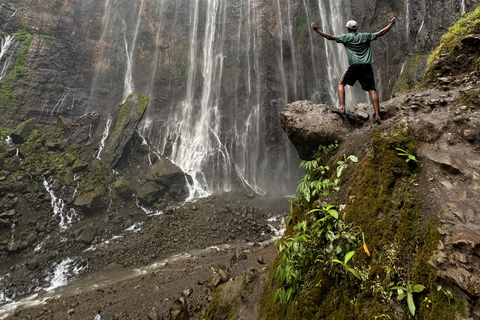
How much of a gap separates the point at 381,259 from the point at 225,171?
61.4 ft

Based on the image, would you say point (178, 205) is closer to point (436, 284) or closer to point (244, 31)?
point (436, 284)

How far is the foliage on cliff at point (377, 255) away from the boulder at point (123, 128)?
17.7 metres

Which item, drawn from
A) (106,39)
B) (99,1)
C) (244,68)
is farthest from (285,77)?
(99,1)

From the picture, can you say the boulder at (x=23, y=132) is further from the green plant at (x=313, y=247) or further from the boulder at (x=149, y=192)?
the green plant at (x=313, y=247)

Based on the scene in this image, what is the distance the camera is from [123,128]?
17.8 meters

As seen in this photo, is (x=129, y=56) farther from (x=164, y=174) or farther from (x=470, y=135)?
(x=470, y=135)

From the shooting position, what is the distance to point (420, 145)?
2.30 m

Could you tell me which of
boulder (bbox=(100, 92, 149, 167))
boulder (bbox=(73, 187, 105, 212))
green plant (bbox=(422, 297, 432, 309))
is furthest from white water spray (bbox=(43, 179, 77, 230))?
green plant (bbox=(422, 297, 432, 309))

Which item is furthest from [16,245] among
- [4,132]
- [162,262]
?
[4,132]

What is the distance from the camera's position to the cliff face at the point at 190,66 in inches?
721

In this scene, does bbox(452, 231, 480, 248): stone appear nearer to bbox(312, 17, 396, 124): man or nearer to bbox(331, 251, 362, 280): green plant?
bbox(331, 251, 362, 280): green plant

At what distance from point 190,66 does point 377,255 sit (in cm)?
2483

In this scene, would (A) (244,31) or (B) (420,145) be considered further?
(A) (244,31)

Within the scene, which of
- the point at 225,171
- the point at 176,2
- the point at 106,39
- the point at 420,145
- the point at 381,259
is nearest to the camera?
the point at 381,259
